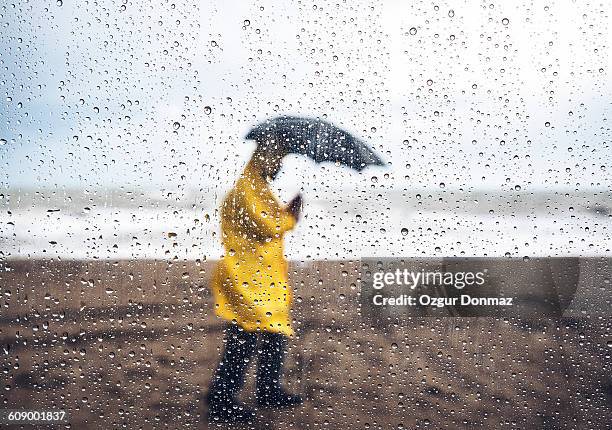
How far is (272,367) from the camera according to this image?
1.38 meters

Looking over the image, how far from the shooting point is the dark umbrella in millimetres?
1344

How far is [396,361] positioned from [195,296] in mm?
497

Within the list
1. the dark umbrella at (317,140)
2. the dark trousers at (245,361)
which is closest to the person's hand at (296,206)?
the dark umbrella at (317,140)

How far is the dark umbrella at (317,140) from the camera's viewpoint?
4.41 ft

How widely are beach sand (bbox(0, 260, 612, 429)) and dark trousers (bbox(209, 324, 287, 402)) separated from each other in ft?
0.08

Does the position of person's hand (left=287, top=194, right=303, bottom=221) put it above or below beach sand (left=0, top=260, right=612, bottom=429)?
above

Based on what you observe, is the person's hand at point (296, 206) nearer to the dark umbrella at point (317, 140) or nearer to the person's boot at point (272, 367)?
the dark umbrella at point (317, 140)

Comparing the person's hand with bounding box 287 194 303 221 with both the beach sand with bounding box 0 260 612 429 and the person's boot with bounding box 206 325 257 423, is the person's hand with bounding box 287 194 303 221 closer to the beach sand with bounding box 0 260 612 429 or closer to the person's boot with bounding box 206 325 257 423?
the beach sand with bounding box 0 260 612 429

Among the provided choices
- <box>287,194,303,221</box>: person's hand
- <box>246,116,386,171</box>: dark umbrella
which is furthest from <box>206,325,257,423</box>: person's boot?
<box>246,116,386,171</box>: dark umbrella

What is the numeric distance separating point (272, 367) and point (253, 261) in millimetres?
257

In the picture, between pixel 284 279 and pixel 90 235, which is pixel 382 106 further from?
pixel 90 235

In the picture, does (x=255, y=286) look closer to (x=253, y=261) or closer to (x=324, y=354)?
(x=253, y=261)

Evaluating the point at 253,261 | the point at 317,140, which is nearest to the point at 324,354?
the point at 253,261

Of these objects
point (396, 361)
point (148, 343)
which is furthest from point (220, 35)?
point (396, 361)
